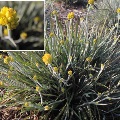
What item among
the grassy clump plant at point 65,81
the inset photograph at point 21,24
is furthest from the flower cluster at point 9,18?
the grassy clump plant at point 65,81

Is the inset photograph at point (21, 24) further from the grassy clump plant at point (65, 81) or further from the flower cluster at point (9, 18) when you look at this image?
the grassy clump plant at point (65, 81)

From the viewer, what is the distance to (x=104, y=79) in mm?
2857

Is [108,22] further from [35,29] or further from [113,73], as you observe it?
[35,29]

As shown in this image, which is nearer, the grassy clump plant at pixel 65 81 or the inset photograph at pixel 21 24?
the inset photograph at pixel 21 24

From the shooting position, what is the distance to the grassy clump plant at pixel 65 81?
2643 mm

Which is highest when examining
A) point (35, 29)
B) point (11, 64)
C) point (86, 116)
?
point (35, 29)

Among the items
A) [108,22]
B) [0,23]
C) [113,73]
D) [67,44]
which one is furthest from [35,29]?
[108,22]

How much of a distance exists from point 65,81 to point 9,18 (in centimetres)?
107

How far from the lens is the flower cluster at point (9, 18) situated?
1.74 metres

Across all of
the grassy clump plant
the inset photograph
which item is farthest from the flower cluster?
the grassy clump plant

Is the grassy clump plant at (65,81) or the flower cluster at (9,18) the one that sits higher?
the flower cluster at (9,18)

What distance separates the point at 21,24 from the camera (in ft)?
5.80

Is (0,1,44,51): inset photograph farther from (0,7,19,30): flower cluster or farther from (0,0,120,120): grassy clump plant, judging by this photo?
(0,0,120,120): grassy clump plant

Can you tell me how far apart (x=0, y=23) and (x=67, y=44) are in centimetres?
116
